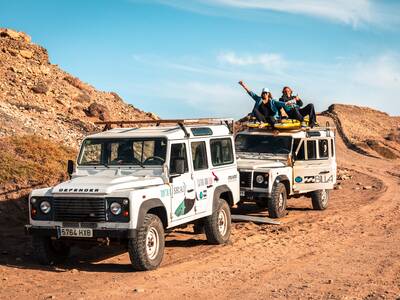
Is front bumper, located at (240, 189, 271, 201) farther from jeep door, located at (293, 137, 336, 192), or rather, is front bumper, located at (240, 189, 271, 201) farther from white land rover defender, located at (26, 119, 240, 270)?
white land rover defender, located at (26, 119, 240, 270)

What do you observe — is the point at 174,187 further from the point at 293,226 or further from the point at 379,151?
the point at 379,151

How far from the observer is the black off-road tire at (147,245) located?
8.36m

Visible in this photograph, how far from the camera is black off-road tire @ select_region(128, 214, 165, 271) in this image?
329 inches

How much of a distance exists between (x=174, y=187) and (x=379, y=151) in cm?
3286

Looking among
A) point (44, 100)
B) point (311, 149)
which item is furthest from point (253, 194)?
point (44, 100)

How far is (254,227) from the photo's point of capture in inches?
505

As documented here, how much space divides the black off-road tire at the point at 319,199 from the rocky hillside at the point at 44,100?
9480mm

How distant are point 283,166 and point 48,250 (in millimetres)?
6900

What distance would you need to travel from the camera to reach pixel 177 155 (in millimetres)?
9656

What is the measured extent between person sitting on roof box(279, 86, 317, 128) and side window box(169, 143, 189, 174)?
20.5ft

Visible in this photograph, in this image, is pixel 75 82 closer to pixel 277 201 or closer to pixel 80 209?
pixel 277 201

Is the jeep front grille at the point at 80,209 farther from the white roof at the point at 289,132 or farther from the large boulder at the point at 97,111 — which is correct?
the large boulder at the point at 97,111

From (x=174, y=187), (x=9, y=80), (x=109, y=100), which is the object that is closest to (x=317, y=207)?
(x=174, y=187)

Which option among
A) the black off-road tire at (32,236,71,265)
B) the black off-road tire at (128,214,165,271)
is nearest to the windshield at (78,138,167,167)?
the black off-road tire at (128,214,165,271)
